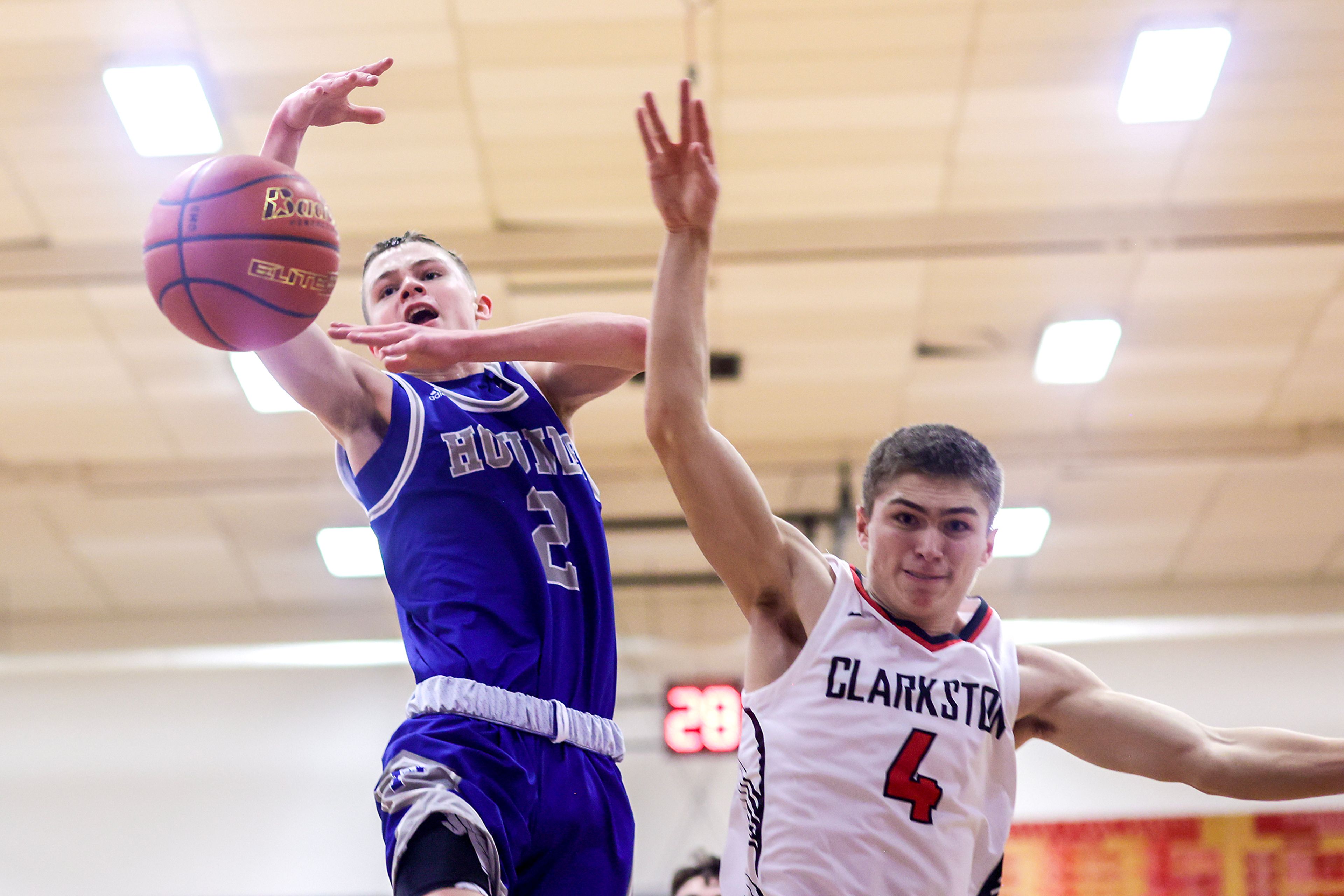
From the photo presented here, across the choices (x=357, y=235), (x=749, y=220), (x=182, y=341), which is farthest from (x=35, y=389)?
(x=749, y=220)

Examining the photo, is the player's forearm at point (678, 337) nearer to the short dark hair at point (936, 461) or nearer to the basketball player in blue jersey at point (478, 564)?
the basketball player in blue jersey at point (478, 564)

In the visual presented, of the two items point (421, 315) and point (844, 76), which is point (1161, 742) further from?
point (844, 76)

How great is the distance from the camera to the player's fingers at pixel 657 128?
2.30 m

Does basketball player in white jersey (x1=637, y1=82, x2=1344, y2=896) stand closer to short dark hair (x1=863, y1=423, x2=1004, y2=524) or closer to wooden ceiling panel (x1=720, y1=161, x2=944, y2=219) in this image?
short dark hair (x1=863, y1=423, x2=1004, y2=524)

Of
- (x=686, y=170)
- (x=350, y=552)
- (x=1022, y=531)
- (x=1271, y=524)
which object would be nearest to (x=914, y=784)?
(x=686, y=170)

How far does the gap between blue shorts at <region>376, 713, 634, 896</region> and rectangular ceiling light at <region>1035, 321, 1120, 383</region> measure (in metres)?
5.92

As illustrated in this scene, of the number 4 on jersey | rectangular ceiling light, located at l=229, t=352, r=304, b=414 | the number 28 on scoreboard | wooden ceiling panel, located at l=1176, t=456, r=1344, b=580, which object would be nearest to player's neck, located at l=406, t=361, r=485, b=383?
the number 4 on jersey

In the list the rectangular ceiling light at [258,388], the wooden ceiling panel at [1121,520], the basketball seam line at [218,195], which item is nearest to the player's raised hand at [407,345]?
the basketball seam line at [218,195]

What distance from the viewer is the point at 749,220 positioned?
6.99 meters

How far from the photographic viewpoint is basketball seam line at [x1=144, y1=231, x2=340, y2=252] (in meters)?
2.56

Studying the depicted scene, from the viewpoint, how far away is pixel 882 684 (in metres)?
2.52

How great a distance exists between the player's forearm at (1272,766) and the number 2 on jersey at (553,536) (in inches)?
50.2

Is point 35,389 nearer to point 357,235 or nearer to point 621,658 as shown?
point 357,235

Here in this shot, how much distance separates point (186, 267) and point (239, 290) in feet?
0.46
